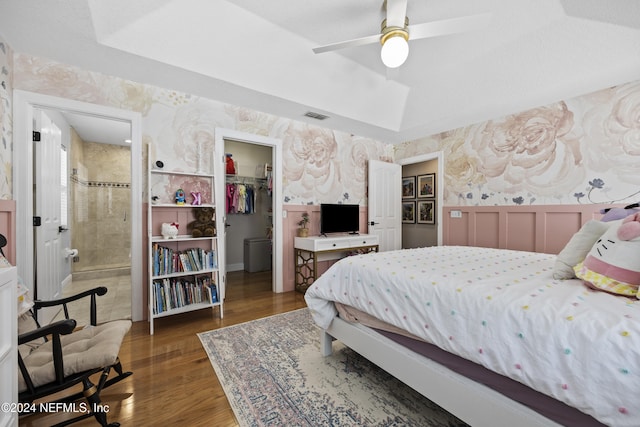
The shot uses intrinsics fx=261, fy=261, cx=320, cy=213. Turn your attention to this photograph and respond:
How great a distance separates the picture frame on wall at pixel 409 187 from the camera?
5.61 m

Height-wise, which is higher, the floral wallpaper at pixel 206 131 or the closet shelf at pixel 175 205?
the floral wallpaper at pixel 206 131

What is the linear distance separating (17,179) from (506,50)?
4.51 metres

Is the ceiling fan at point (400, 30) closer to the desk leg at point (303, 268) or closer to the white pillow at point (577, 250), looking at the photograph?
the white pillow at point (577, 250)

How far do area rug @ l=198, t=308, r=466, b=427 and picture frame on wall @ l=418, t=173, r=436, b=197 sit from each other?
4046 millimetres

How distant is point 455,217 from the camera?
12.6ft

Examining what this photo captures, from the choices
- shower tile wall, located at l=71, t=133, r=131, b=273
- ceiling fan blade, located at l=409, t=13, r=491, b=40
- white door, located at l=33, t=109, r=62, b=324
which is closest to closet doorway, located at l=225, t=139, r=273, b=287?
shower tile wall, located at l=71, t=133, r=131, b=273

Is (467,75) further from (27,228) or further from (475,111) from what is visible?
(27,228)

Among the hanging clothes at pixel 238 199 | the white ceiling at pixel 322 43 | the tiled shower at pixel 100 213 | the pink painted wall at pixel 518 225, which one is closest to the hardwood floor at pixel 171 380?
the hanging clothes at pixel 238 199

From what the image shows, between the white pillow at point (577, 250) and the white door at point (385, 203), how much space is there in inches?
117

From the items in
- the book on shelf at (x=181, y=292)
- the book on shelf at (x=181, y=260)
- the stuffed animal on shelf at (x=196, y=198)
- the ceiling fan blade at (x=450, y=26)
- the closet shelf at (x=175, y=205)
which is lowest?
the book on shelf at (x=181, y=292)

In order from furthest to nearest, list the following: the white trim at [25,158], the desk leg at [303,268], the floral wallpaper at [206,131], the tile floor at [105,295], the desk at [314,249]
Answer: the desk leg at [303,268] → the desk at [314,249] → the tile floor at [105,295] → the floral wallpaper at [206,131] → the white trim at [25,158]

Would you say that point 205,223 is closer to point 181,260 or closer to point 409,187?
point 181,260

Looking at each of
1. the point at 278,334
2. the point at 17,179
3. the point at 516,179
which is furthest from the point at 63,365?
the point at 516,179

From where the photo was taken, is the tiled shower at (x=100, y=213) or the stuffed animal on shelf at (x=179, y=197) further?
the tiled shower at (x=100, y=213)
